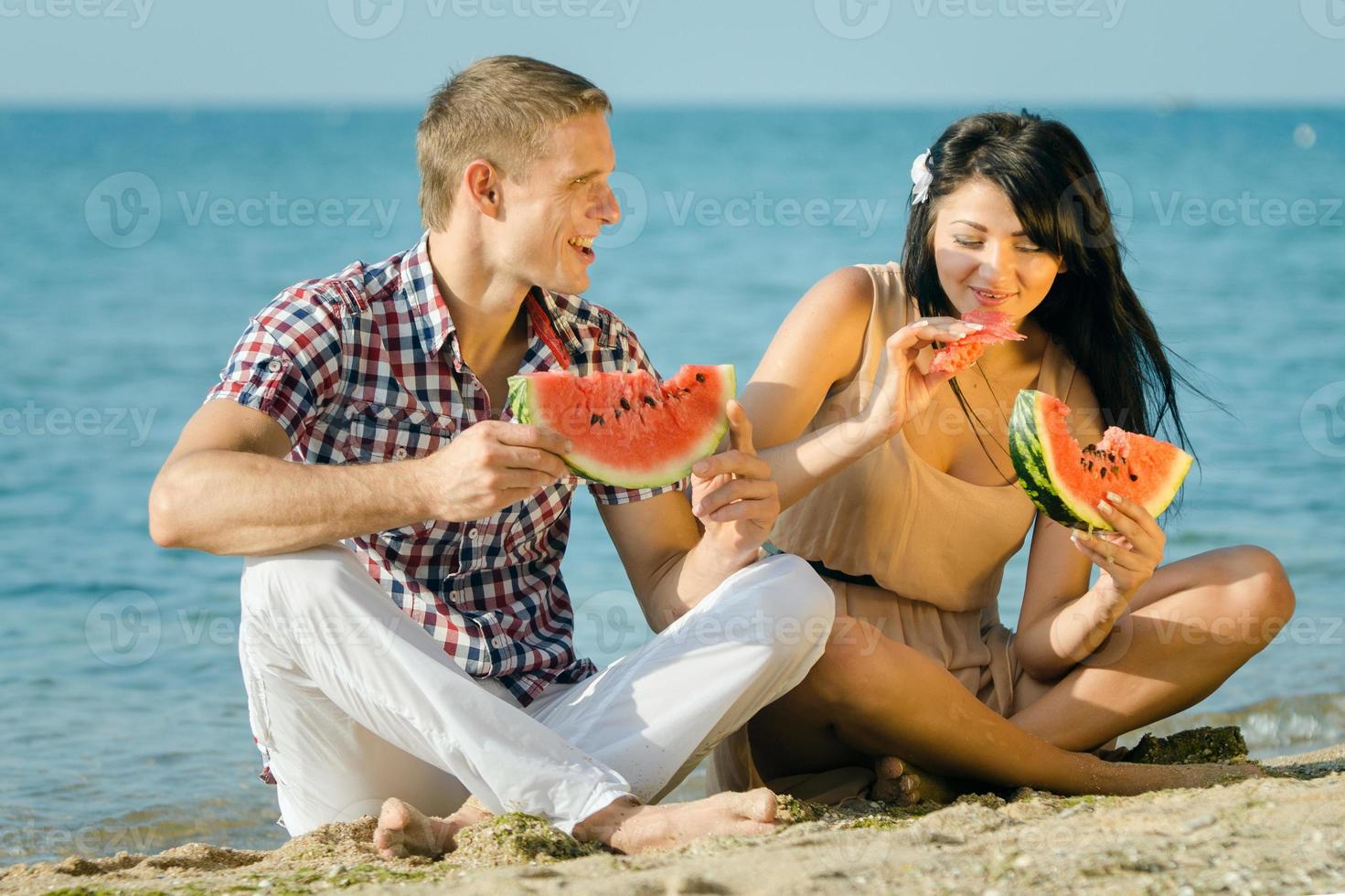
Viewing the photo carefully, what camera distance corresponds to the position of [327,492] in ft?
11.0

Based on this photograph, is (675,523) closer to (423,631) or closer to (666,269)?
(423,631)

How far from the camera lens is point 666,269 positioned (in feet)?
65.2

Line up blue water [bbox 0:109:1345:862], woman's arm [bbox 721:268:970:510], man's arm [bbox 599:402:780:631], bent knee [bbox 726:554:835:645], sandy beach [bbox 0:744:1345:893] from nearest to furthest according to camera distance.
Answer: sandy beach [bbox 0:744:1345:893]
bent knee [bbox 726:554:835:645]
man's arm [bbox 599:402:780:631]
woman's arm [bbox 721:268:970:510]
blue water [bbox 0:109:1345:862]

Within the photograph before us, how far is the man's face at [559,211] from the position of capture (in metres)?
3.86

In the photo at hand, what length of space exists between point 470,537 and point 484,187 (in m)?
0.93

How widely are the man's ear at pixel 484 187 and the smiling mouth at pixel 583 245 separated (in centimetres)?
22

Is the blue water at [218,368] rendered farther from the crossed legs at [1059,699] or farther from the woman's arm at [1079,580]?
the crossed legs at [1059,699]

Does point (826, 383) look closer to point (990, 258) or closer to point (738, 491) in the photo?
point (990, 258)

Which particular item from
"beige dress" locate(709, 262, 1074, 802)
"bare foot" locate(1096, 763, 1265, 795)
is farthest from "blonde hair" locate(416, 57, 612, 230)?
"bare foot" locate(1096, 763, 1265, 795)

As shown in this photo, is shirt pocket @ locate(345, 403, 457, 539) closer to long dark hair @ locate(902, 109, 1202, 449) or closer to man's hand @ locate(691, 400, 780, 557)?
man's hand @ locate(691, 400, 780, 557)

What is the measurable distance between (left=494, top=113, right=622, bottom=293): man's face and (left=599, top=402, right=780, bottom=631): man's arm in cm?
61

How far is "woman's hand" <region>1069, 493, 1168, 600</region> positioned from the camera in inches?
153

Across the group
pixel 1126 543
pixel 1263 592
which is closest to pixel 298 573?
pixel 1126 543

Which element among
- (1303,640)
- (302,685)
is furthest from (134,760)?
(1303,640)
